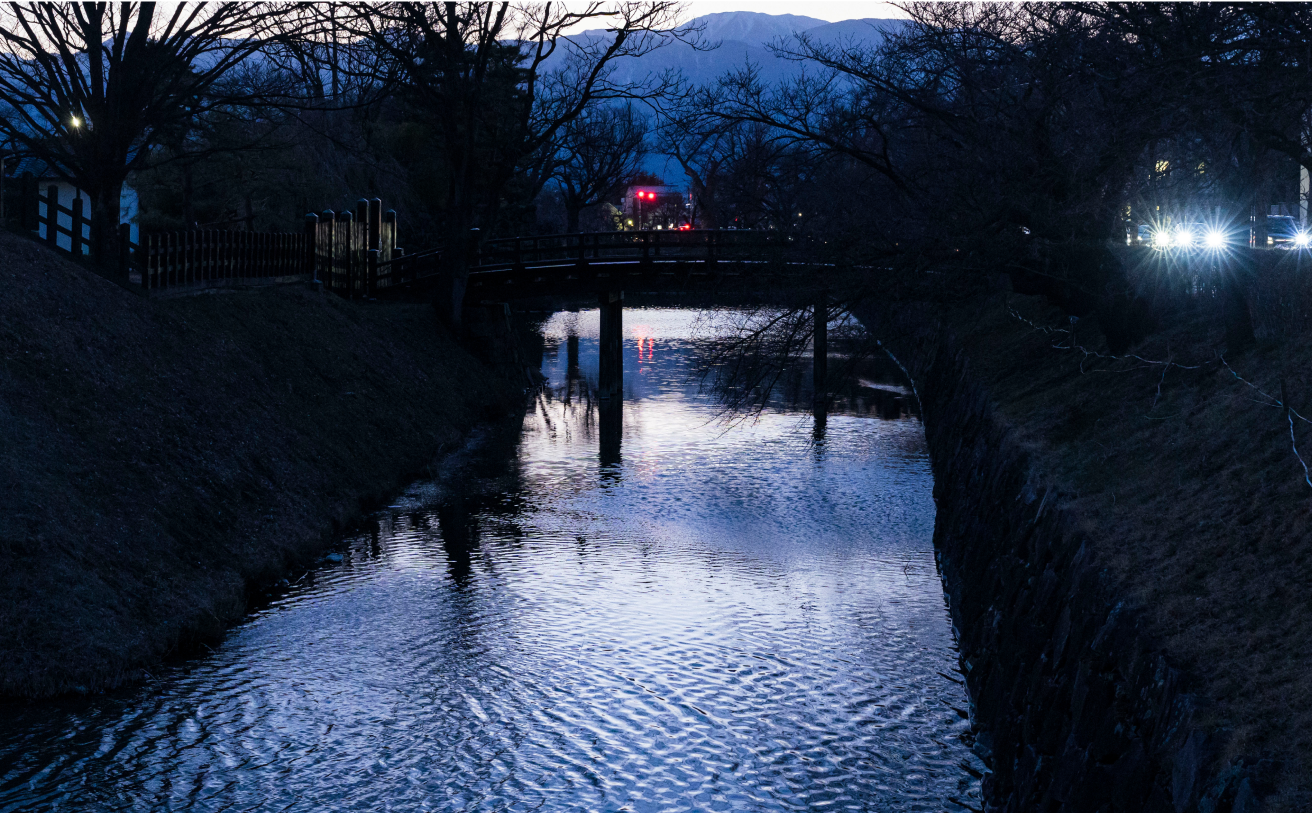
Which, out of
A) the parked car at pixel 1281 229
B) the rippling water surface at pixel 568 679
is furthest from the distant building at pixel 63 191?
the parked car at pixel 1281 229

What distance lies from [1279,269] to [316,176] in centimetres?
4216

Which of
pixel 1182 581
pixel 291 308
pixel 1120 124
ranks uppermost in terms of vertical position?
pixel 1120 124

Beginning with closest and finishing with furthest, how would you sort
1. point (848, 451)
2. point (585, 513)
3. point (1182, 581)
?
1. point (1182, 581)
2. point (585, 513)
3. point (848, 451)

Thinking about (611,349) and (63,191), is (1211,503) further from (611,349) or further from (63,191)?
(63,191)

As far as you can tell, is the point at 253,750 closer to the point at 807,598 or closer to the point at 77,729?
the point at 77,729

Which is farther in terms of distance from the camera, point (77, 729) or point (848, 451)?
point (848, 451)

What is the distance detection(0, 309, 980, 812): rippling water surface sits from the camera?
11.6 m

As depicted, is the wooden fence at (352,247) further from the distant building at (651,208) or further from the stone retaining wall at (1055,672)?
the distant building at (651,208)

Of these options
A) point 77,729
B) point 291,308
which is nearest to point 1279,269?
point 77,729

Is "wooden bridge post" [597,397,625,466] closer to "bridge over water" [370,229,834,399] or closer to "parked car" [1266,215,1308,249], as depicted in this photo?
"bridge over water" [370,229,834,399]

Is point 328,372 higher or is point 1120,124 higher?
point 1120,124

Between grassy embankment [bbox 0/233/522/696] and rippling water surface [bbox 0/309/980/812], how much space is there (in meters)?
0.71

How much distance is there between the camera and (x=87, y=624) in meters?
13.7

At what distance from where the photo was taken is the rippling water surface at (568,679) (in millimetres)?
11586
